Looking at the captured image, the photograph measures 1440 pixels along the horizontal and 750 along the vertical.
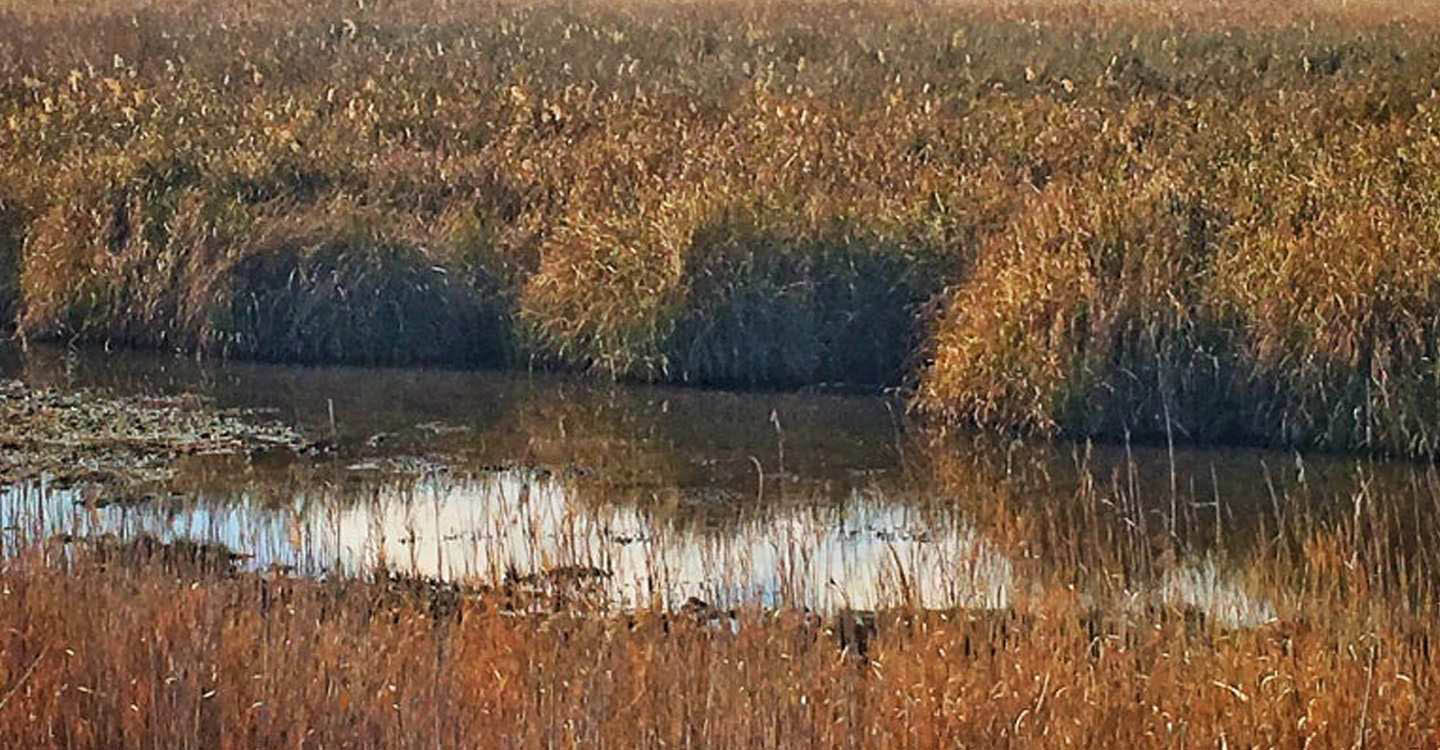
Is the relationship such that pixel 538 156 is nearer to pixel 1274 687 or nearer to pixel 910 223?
pixel 910 223

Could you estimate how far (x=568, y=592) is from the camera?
8039mm

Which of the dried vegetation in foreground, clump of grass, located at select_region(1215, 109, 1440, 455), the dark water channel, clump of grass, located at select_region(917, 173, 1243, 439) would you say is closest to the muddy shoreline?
the dark water channel

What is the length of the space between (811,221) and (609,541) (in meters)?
4.99

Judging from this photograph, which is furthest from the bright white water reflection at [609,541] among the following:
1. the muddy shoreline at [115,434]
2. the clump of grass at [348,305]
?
the clump of grass at [348,305]

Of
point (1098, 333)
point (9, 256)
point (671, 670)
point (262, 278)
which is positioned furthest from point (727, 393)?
point (671, 670)

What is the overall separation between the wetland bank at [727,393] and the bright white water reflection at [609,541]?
49mm

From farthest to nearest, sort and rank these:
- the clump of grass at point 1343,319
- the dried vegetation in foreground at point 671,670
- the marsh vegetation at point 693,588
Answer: the clump of grass at point 1343,319 < the marsh vegetation at point 693,588 < the dried vegetation in foreground at point 671,670

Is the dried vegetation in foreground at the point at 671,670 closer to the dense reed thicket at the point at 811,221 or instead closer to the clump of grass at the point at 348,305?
the dense reed thicket at the point at 811,221

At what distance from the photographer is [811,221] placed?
13.8 m

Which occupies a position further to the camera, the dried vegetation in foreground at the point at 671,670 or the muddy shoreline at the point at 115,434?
the muddy shoreline at the point at 115,434

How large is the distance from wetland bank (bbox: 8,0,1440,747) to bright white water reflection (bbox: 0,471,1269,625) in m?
0.05

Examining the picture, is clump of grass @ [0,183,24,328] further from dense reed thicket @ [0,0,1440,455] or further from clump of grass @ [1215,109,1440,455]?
clump of grass @ [1215,109,1440,455]

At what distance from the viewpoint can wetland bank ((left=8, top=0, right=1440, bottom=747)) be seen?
623 centimetres

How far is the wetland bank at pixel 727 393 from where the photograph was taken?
6230 mm
